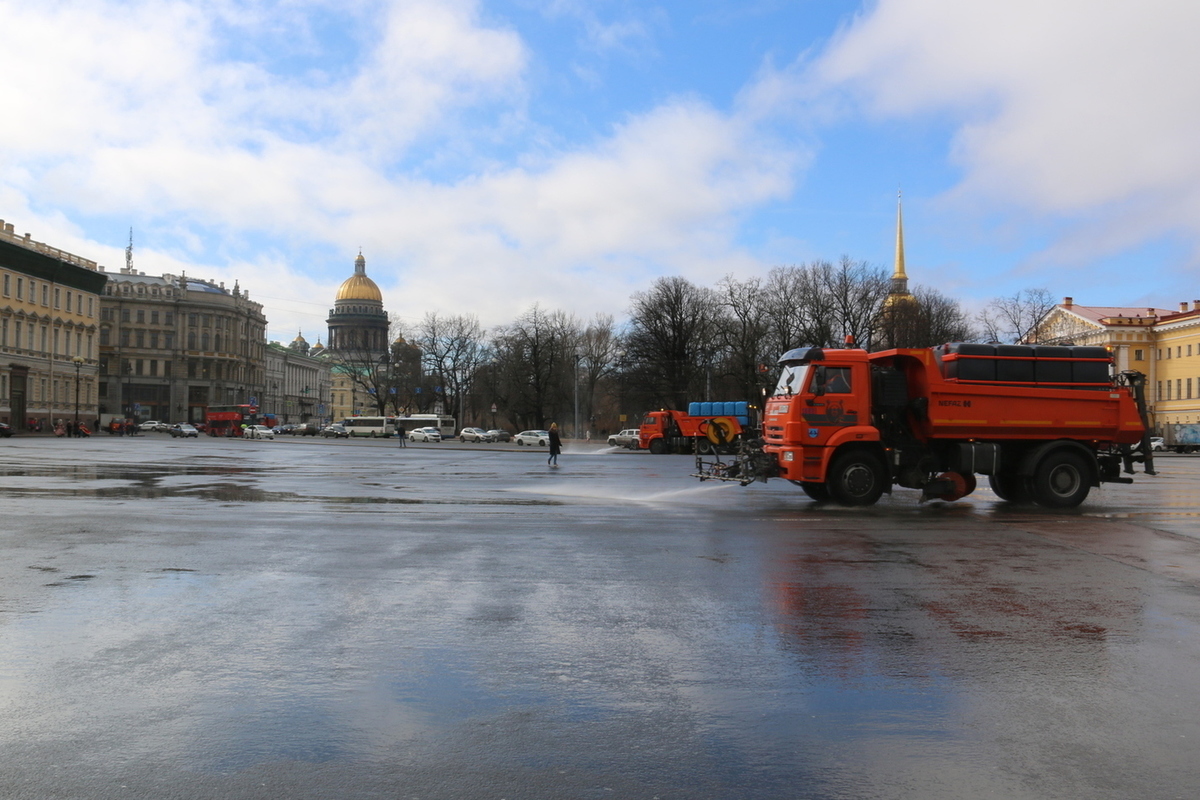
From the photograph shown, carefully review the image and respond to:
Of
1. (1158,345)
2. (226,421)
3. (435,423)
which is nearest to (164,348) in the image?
(226,421)

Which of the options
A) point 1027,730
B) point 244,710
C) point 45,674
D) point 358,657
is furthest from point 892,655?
point 45,674

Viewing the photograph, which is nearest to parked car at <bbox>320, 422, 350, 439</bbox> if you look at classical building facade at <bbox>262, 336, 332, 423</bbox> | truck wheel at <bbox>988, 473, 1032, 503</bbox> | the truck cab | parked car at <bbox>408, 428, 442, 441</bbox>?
parked car at <bbox>408, 428, 442, 441</bbox>

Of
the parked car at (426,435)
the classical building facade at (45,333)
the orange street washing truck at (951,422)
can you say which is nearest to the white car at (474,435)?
the parked car at (426,435)

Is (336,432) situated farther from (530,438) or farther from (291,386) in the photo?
(291,386)

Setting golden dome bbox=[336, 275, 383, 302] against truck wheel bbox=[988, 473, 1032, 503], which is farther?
golden dome bbox=[336, 275, 383, 302]

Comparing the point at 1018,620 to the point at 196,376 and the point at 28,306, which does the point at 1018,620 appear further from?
the point at 196,376

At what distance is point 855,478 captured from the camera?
18797mm

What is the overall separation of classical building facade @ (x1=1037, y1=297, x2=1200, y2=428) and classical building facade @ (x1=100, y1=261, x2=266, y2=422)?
106269mm

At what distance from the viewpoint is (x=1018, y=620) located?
8109 mm

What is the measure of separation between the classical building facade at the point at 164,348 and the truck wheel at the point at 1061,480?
423 ft

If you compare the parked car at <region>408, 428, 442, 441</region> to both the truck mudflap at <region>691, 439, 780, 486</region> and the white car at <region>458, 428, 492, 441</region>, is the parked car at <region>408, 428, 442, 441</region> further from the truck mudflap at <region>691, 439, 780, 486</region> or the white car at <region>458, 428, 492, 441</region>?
the truck mudflap at <region>691, 439, 780, 486</region>

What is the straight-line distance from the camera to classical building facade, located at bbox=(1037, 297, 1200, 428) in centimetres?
10112

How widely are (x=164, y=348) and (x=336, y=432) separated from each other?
44.8 metres

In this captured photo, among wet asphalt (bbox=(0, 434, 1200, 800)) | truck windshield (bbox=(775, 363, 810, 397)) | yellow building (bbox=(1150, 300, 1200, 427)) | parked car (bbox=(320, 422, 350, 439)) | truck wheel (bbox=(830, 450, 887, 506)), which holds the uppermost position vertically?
yellow building (bbox=(1150, 300, 1200, 427))
